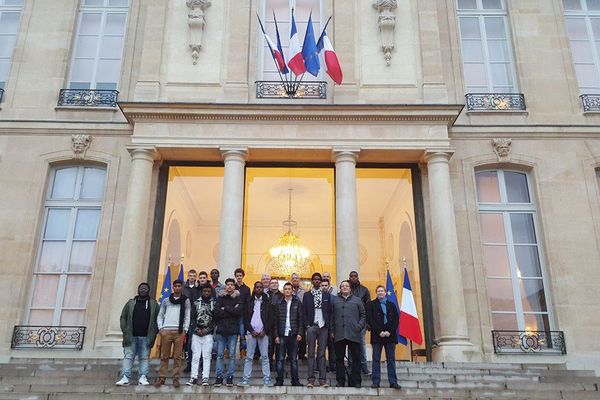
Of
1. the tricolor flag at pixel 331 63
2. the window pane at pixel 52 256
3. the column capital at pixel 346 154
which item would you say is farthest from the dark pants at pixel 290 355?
the window pane at pixel 52 256

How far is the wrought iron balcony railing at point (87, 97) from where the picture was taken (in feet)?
35.3

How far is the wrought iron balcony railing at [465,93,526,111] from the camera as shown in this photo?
1077 cm

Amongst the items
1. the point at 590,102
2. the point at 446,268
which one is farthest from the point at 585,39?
the point at 446,268

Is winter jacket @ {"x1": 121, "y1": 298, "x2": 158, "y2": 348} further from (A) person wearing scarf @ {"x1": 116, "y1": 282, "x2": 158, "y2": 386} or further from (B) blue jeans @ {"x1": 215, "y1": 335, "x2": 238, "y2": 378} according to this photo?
(B) blue jeans @ {"x1": 215, "y1": 335, "x2": 238, "y2": 378}

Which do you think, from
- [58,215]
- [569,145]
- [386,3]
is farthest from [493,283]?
[58,215]

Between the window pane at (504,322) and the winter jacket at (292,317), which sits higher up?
the window pane at (504,322)

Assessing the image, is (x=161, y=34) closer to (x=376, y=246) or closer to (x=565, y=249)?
(x=376, y=246)

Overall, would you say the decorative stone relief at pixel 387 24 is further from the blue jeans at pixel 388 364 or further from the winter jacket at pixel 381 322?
the blue jeans at pixel 388 364

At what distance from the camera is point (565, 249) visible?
32.0 ft

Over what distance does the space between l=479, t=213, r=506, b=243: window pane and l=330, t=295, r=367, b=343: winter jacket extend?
418 cm

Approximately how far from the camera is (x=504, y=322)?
9.55 meters

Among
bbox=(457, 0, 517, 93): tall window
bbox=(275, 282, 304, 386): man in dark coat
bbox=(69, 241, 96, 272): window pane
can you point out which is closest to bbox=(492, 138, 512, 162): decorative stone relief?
bbox=(457, 0, 517, 93): tall window

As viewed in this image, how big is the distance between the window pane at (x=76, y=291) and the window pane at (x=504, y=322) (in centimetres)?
708

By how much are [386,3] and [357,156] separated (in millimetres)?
3270
